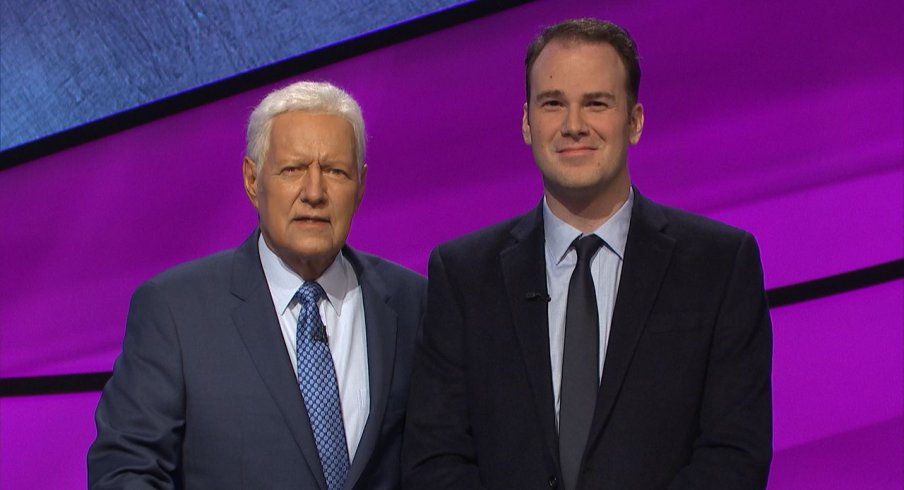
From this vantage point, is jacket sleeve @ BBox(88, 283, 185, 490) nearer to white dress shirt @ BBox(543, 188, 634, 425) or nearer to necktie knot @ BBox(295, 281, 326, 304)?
necktie knot @ BBox(295, 281, 326, 304)

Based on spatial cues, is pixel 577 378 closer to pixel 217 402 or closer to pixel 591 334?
pixel 591 334

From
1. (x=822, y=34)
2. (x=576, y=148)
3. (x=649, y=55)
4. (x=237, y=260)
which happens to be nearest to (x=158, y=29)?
(x=237, y=260)

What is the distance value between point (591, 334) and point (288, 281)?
0.75m

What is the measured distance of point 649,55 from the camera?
3.62 meters

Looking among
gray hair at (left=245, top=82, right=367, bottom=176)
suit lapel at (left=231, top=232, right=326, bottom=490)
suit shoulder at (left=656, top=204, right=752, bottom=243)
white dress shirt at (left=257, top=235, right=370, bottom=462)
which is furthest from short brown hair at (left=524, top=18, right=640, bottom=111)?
suit lapel at (left=231, top=232, right=326, bottom=490)

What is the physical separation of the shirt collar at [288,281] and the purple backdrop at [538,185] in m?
0.84

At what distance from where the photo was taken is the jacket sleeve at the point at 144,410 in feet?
8.24

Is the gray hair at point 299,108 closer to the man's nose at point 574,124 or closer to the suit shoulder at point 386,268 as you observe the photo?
the suit shoulder at point 386,268

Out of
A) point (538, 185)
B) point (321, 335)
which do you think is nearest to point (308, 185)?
point (321, 335)

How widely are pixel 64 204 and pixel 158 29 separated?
0.63 meters

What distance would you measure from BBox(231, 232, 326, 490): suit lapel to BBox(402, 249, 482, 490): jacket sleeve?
23 centimetres

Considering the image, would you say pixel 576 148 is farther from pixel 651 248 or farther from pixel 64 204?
pixel 64 204

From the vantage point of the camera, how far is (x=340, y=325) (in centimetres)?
276

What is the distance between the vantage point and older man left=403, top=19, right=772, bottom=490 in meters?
2.40
